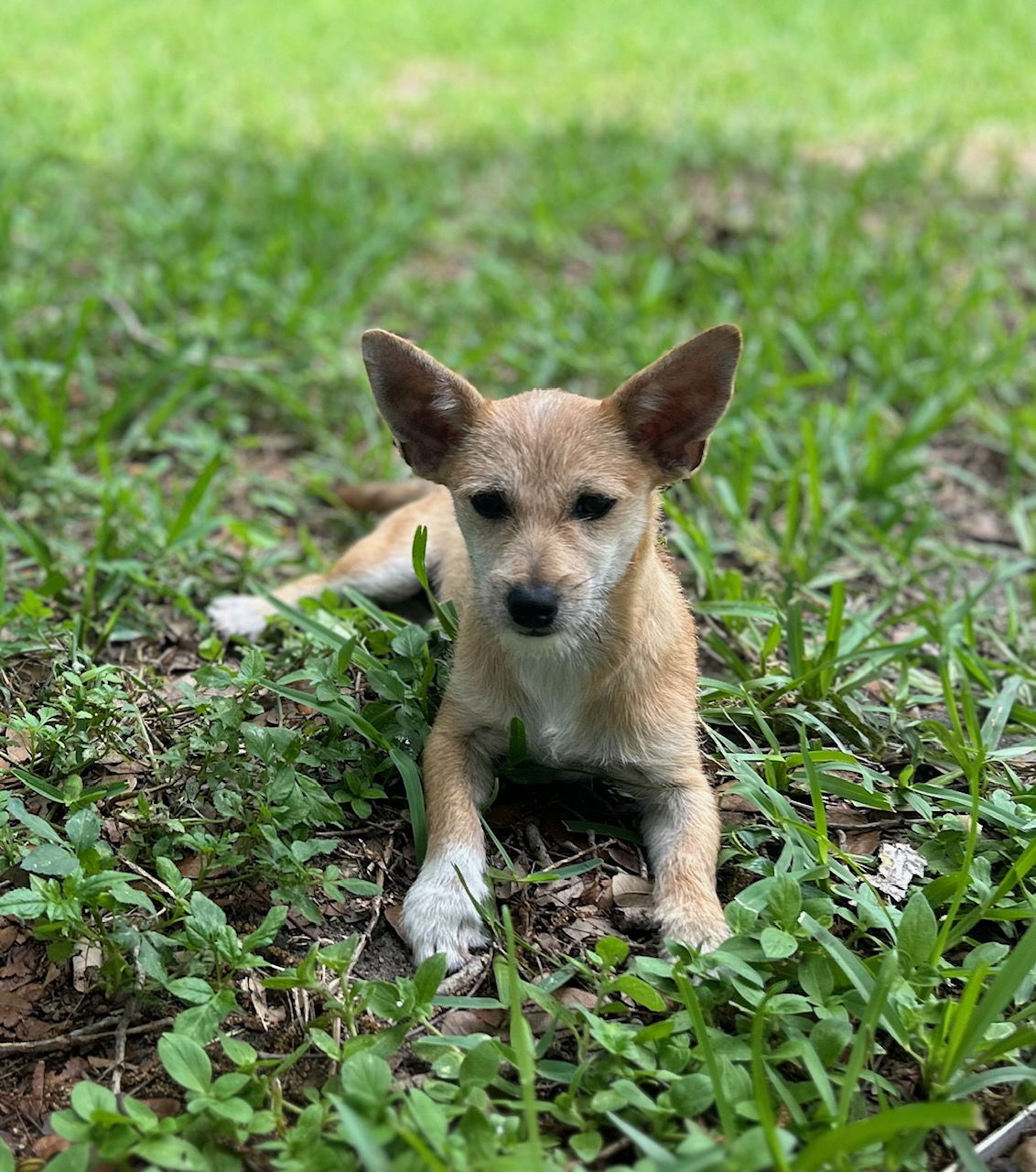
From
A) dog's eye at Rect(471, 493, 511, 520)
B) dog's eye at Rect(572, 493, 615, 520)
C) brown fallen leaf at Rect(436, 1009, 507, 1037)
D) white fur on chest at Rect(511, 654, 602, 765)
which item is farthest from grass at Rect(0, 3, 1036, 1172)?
dog's eye at Rect(572, 493, 615, 520)

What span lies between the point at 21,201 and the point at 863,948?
25.3ft

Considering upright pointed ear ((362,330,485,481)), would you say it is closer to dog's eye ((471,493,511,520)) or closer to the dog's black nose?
dog's eye ((471,493,511,520))

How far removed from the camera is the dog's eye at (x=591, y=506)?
3.56 meters

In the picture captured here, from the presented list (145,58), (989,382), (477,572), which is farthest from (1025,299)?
(145,58)

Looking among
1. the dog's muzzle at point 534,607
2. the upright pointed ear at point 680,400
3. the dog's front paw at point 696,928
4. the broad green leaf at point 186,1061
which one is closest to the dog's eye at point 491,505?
the dog's muzzle at point 534,607

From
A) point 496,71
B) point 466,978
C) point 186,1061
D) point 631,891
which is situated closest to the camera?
point 186,1061

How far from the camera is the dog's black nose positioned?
3311mm

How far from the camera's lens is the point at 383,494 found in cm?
588

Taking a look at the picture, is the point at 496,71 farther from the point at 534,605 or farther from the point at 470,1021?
the point at 470,1021

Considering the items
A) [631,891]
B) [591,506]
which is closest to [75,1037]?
[631,891]

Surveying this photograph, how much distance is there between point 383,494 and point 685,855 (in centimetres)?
296

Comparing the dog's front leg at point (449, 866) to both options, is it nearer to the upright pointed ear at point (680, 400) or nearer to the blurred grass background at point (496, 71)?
the upright pointed ear at point (680, 400)

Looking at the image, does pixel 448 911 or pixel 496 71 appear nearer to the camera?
pixel 448 911

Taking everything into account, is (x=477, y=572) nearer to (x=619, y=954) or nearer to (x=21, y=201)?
(x=619, y=954)
